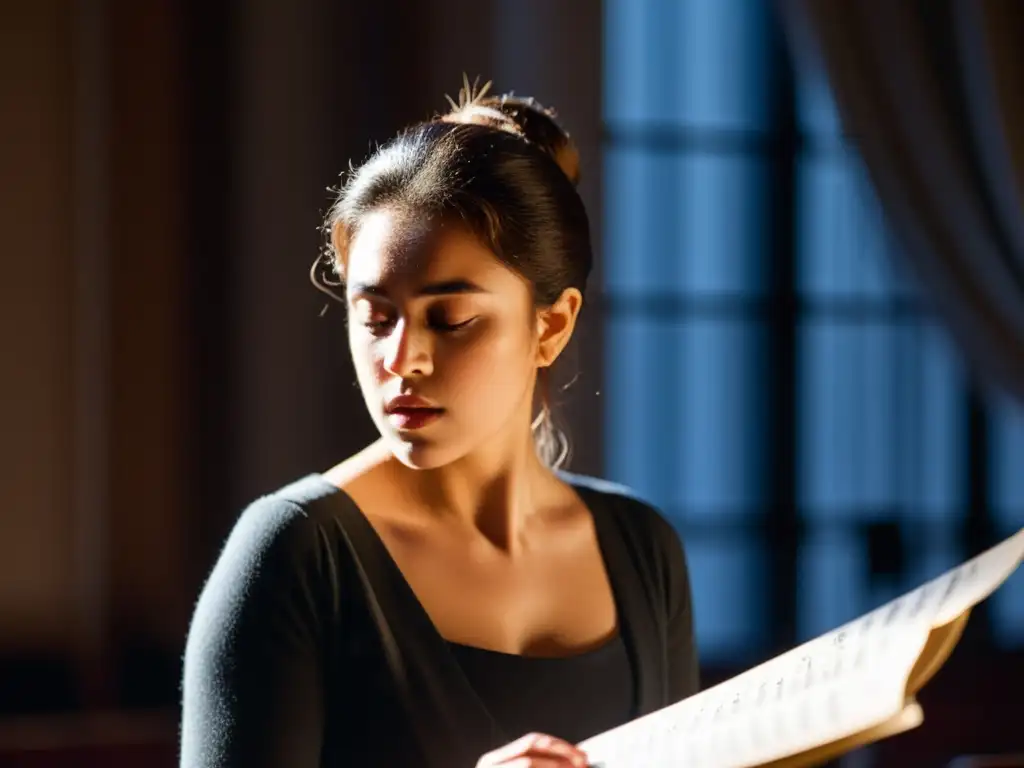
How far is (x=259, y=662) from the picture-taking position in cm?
76

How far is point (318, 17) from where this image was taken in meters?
2.82

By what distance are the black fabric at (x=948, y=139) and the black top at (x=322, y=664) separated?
7.61 feet

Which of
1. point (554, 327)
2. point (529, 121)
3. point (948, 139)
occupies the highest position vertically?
point (948, 139)

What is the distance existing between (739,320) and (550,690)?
8.87 feet

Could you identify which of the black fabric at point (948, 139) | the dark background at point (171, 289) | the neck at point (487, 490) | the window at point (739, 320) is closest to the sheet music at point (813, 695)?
the neck at point (487, 490)

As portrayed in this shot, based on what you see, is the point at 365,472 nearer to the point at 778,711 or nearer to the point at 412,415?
the point at 412,415

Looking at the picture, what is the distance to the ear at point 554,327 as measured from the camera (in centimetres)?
82

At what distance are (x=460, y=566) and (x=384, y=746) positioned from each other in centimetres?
11

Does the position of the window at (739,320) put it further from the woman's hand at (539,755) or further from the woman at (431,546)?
the woman's hand at (539,755)

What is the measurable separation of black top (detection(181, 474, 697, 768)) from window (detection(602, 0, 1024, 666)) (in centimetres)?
253

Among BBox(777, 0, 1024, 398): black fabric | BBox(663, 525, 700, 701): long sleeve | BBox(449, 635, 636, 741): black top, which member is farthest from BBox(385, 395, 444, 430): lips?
BBox(777, 0, 1024, 398): black fabric

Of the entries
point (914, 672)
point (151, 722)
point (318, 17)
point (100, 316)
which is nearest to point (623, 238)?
point (318, 17)

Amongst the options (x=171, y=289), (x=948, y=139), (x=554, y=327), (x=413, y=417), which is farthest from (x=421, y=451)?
(x=948, y=139)

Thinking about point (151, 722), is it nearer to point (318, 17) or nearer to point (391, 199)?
point (318, 17)
